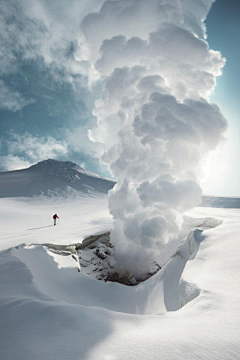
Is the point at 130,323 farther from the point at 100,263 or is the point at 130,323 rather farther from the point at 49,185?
the point at 49,185

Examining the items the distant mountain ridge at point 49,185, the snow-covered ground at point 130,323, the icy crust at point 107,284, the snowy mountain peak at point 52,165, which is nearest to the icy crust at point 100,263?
the icy crust at point 107,284

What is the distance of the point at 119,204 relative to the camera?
20.0m

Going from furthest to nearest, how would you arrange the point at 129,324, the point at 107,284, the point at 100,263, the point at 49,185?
the point at 49,185, the point at 100,263, the point at 107,284, the point at 129,324

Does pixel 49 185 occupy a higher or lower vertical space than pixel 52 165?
lower

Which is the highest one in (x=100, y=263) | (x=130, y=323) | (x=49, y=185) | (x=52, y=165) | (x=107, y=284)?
(x=52, y=165)

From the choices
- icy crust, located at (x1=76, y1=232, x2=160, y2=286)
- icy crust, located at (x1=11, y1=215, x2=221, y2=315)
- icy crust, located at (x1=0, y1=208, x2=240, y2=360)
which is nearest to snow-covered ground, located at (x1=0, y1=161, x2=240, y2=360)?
icy crust, located at (x1=0, y1=208, x2=240, y2=360)

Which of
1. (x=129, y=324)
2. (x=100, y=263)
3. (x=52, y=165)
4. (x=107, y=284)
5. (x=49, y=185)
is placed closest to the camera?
(x=129, y=324)

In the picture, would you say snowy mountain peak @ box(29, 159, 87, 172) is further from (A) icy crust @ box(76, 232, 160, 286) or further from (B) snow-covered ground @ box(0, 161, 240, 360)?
(B) snow-covered ground @ box(0, 161, 240, 360)

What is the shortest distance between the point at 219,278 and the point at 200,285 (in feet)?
1.70

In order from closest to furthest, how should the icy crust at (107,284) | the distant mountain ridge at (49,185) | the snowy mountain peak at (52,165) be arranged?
the icy crust at (107,284) < the distant mountain ridge at (49,185) < the snowy mountain peak at (52,165)

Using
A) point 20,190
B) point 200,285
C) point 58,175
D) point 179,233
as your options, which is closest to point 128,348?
point 200,285

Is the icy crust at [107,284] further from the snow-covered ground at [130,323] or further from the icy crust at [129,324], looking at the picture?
the icy crust at [129,324]

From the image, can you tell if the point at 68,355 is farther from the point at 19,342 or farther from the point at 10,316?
the point at 10,316

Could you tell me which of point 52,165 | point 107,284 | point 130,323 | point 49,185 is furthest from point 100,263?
point 52,165
